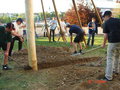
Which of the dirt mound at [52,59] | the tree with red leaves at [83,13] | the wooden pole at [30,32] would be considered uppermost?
the tree with red leaves at [83,13]

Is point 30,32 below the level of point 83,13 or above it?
below

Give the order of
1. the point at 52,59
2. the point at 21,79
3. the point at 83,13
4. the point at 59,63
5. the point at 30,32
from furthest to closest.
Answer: the point at 83,13
the point at 52,59
the point at 59,63
the point at 30,32
the point at 21,79

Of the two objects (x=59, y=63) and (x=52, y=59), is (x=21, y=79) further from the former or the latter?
(x=52, y=59)

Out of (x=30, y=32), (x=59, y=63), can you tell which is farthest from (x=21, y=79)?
(x=59, y=63)

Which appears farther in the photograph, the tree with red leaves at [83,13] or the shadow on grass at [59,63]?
the tree with red leaves at [83,13]

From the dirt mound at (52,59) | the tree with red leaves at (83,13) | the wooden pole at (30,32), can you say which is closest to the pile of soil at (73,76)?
the dirt mound at (52,59)

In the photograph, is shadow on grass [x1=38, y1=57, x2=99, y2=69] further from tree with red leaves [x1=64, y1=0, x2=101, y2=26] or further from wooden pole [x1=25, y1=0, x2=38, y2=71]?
tree with red leaves [x1=64, y1=0, x2=101, y2=26]

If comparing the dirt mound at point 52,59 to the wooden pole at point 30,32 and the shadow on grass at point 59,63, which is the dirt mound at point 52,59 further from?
the wooden pole at point 30,32

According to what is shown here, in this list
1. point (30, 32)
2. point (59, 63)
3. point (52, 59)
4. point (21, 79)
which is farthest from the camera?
point (52, 59)

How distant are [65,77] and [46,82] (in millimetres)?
631

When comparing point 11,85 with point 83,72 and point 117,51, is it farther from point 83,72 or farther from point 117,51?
point 117,51

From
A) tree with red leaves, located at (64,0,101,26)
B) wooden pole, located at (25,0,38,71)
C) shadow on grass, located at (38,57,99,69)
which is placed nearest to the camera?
wooden pole, located at (25,0,38,71)

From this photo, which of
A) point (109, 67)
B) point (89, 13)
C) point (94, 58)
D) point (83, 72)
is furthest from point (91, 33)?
point (89, 13)

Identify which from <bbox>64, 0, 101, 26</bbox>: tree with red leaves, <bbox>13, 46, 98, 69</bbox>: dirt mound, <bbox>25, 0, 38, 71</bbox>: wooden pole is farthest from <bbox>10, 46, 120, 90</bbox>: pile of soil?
<bbox>64, 0, 101, 26</bbox>: tree with red leaves
